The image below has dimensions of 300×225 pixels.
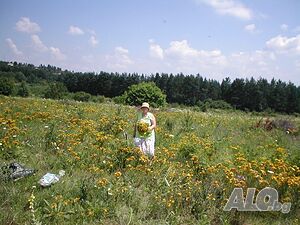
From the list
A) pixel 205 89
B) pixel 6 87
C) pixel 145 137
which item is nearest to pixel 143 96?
pixel 145 137

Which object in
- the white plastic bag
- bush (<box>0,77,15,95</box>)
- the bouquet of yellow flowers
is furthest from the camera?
bush (<box>0,77,15,95</box>)

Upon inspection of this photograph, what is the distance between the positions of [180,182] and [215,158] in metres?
2.40

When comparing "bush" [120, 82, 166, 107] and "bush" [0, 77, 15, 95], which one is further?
"bush" [0, 77, 15, 95]

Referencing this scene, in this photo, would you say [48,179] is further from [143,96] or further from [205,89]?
[205,89]

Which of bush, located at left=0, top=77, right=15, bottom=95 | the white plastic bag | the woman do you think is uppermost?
the woman

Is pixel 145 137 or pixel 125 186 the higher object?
pixel 145 137

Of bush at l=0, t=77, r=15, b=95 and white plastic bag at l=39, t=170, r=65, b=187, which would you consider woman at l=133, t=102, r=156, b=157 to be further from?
bush at l=0, t=77, r=15, b=95

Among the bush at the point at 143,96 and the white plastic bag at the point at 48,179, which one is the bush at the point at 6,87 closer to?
the bush at the point at 143,96

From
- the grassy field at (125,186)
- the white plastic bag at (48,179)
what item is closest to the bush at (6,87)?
the grassy field at (125,186)

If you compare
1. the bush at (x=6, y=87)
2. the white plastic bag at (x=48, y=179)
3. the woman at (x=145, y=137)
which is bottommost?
the bush at (x=6, y=87)

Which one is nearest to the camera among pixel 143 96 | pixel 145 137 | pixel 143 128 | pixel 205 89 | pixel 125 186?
pixel 125 186

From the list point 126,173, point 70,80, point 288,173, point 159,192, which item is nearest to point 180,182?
point 159,192

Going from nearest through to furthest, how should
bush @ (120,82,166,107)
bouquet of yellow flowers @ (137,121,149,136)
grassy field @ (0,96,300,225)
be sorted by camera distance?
grassy field @ (0,96,300,225) < bouquet of yellow flowers @ (137,121,149,136) < bush @ (120,82,166,107)

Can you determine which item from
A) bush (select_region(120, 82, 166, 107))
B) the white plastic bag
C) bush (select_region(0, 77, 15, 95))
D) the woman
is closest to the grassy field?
the white plastic bag
